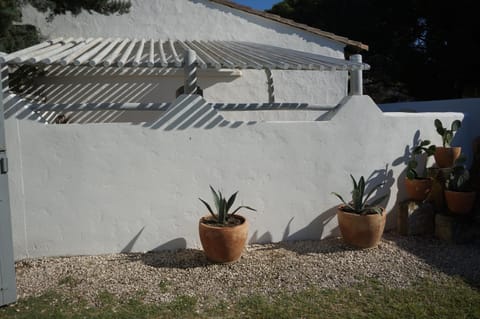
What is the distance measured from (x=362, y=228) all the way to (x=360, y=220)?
18 centimetres

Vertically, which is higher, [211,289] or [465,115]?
[465,115]

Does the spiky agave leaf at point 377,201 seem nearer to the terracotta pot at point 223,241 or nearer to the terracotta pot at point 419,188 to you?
the terracotta pot at point 419,188

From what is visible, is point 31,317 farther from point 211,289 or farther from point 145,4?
point 145,4

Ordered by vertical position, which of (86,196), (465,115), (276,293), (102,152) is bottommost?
(276,293)

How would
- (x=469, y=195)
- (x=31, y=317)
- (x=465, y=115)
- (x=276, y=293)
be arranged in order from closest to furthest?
(x=31, y=317), (x=276, y=293), (x=469, y=195), (x=465, y=115)

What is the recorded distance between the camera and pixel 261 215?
782cm

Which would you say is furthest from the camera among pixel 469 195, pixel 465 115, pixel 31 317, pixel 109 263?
pixel 465 115

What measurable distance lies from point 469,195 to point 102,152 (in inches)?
317

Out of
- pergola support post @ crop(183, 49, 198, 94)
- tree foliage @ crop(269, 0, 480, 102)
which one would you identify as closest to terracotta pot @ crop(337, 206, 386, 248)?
pergola support post @ crop(183, 49, 198, 94)

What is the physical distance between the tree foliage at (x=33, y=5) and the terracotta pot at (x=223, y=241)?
19.4 ft

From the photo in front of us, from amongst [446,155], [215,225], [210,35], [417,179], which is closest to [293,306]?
[215,225]

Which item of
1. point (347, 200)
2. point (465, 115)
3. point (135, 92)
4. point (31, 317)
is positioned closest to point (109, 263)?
point (31, 317)

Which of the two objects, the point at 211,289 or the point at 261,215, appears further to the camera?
the point at 261,215

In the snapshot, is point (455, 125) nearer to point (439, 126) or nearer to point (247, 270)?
point (439, 126)
